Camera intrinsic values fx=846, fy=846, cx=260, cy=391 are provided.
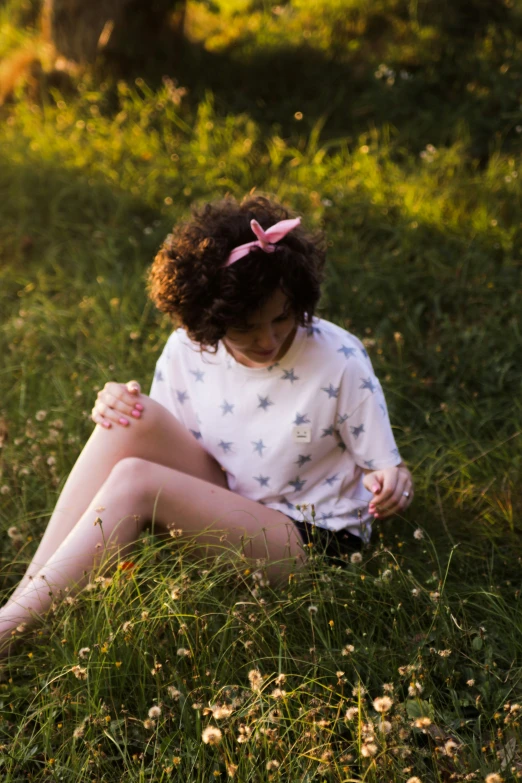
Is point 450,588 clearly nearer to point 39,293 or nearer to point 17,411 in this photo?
point 17,411

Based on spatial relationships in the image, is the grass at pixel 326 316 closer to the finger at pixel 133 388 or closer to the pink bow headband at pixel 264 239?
the finger at pixel 133 388

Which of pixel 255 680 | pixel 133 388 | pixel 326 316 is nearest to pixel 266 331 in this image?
pixel 133 388

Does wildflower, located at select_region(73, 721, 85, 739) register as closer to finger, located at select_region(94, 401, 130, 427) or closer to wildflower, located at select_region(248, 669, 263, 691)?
wildflower, located at select_region(248, 669, 263, 691)

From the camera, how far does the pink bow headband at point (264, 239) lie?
218cm

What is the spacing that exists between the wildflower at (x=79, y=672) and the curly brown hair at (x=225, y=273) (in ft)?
2.90

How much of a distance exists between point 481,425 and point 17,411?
1.82m

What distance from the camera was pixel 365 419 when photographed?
92.8 inches

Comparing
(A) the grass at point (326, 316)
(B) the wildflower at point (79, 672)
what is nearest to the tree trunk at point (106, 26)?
(A) the grass at point (326, 316)

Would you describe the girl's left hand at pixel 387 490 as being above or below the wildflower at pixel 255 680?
above

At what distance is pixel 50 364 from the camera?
3736 mm

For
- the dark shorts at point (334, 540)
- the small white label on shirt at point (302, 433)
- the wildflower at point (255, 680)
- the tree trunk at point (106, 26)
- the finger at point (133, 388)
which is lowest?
the dark shorts at point (334, 540)

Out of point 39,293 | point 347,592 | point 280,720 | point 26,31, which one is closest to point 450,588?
point 347,592

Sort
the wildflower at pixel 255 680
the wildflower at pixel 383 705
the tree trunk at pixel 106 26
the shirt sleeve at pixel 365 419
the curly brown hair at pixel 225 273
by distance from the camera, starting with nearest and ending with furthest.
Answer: the wildflower at pixel 383 705 < the wildflower at pixel 255 680 < the curly brown hair at pixel 225 273 < the shirt sleeve at pixel 365 419 < the tree trunk at pixel 106 26

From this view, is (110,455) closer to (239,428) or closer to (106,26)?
(239,428)
